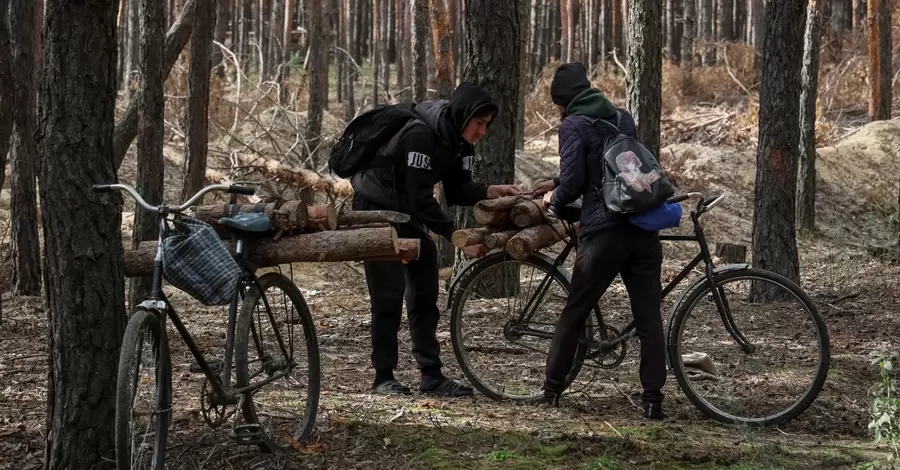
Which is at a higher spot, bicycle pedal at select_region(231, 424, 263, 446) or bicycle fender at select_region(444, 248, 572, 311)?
bicycle fender at select_region(444, 248, 572, 311)

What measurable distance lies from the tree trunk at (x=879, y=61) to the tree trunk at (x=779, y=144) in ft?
41.1

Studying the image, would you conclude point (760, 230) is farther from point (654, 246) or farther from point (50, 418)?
point (50, 418)

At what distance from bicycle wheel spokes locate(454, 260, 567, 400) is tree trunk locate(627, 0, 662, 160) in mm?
5431

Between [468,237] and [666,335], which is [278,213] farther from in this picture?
[666,335]

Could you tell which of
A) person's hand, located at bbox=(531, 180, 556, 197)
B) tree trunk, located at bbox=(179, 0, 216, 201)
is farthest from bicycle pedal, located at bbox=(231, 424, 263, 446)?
tree trunk, located at bbox=(179, 0, 216, 201)

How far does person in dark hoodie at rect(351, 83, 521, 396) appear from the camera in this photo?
5809mm

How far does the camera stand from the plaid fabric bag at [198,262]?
4.32 meters

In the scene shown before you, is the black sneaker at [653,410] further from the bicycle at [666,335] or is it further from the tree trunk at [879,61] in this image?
the tree trunk at [879,61]

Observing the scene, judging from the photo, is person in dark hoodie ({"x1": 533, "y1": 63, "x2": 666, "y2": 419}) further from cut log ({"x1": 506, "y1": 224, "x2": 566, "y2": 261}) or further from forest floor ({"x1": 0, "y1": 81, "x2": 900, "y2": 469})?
forest floor ({"x1": 0, "y1": 81, "x2": 900, "y2": 469})

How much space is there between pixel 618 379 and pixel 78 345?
3.60 m

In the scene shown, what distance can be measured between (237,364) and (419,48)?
8.96 meters

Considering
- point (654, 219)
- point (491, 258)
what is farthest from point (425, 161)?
point (654, 219)

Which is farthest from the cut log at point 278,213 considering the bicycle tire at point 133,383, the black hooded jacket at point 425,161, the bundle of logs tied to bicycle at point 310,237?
the black hooded jacket at point 425,161

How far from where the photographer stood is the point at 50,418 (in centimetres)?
450
